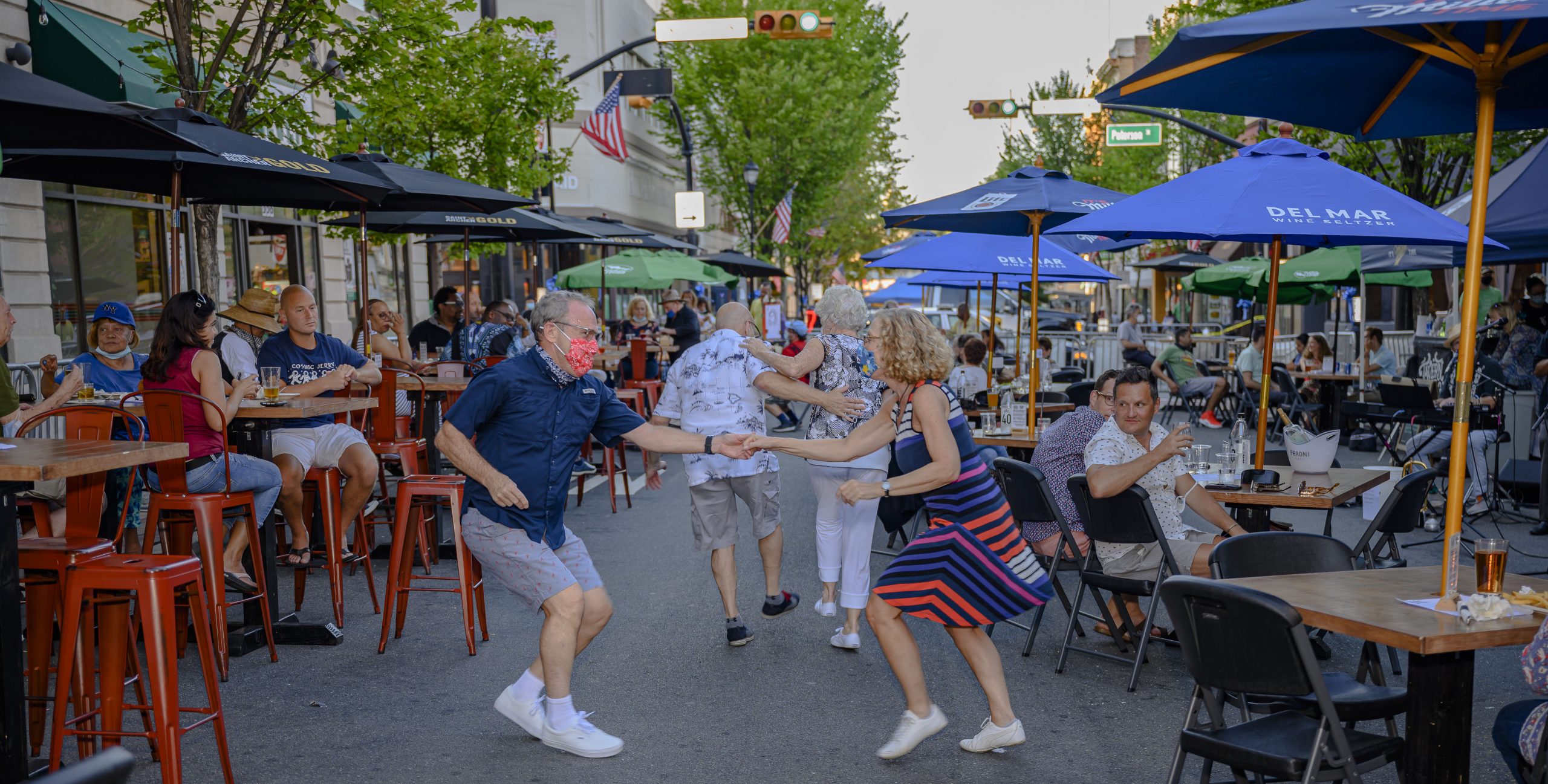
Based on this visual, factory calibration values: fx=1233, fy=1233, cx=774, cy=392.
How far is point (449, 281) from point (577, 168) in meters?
7.13

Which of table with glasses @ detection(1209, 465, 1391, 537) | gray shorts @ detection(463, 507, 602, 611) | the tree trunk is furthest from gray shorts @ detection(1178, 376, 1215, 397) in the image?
gray shorts @ detection(463, 507, 602, 611)

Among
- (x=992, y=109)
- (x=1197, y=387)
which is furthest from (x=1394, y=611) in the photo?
(x=992, y=109)

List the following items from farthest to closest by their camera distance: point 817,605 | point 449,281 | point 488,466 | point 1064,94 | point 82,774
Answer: point 1064,94 → point 449,281 → point 817,605 → point 488,466 → point 82,774

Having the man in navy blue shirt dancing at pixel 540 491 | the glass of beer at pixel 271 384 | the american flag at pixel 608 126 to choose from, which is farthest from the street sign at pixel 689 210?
the man in navy blue shirt dancing at pixel 540 491

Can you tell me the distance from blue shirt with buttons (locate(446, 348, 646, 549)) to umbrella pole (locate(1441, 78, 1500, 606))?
120 inches

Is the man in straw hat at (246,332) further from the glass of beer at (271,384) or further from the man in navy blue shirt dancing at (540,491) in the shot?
the man in navy blue shirt dancing at (540,491)

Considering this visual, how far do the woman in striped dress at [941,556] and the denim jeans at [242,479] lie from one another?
3333 mm

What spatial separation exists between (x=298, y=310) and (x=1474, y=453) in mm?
9749

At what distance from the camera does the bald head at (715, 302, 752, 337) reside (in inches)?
282

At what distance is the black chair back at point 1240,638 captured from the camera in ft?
11.0

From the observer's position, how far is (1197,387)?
60.3 feet

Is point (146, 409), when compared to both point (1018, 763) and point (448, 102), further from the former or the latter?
point (448, 102)

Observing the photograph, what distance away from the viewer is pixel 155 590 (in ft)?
14.2

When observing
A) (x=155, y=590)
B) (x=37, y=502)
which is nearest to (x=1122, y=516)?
(x=155, y=590)
